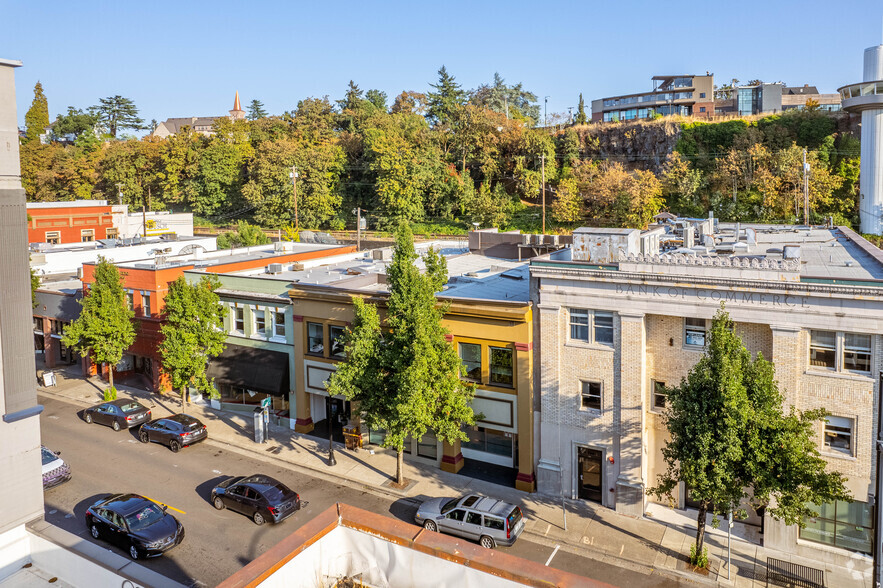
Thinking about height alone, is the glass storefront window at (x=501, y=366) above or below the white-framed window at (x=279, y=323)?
below

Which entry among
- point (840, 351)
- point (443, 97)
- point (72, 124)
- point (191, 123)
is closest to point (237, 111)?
point (191, 123)

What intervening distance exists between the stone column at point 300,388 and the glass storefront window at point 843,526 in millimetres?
21128

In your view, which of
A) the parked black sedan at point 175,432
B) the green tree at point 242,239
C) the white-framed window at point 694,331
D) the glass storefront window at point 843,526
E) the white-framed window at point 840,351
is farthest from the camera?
the green tree at point 242,239

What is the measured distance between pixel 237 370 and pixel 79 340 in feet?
35.5

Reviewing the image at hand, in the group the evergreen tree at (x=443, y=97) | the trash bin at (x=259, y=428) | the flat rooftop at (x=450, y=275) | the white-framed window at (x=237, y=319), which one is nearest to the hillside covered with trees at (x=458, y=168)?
the evergreen tree at (x=443, y=97)

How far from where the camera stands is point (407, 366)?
24.2m

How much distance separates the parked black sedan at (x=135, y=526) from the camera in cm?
2066

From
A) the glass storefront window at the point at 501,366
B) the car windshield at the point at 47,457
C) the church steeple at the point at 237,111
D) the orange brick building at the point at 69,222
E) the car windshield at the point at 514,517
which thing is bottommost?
the car windshield at the point at 514,517

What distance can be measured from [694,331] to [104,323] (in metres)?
30.2

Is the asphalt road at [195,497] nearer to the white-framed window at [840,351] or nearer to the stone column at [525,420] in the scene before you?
the stone column at [525,420]

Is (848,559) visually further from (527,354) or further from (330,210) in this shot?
(330,210)

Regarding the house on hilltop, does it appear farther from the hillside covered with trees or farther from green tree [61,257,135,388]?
green tree [61,257,135,388]

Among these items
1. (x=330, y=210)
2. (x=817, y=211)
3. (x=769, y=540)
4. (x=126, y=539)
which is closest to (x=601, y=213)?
(x=817, y=211)

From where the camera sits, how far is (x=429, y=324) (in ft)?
79.8
